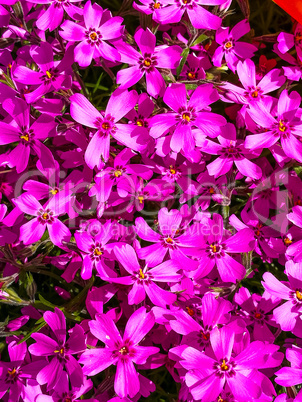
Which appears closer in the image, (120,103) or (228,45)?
(120,103)

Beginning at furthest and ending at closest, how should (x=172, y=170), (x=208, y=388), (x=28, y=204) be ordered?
(x=172, y=170) → (x=28, y=204) → (x=208, y=388)

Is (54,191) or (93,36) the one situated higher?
(93,36)

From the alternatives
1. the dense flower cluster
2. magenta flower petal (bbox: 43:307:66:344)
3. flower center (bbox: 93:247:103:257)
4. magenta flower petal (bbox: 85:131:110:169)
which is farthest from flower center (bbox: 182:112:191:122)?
magenta flower petal (bbox: 43:307:66:344)

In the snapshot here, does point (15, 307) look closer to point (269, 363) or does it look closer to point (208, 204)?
point (208, 204)

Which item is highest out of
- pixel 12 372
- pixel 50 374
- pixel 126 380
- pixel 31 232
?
pixel 31 232

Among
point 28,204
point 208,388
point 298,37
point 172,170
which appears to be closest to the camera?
point 208,388

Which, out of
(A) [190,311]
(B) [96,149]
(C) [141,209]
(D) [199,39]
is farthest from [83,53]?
(A) [190,311]

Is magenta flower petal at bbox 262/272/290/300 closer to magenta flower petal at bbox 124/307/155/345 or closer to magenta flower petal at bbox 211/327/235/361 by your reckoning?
magenta flower petal at bbox 211/327/235/361

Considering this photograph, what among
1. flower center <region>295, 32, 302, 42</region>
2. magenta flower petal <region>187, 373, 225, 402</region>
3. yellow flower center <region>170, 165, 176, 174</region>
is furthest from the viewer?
flower center <region>295, 32, 302, 42</region>

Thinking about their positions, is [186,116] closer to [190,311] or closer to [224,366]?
[190,311]
